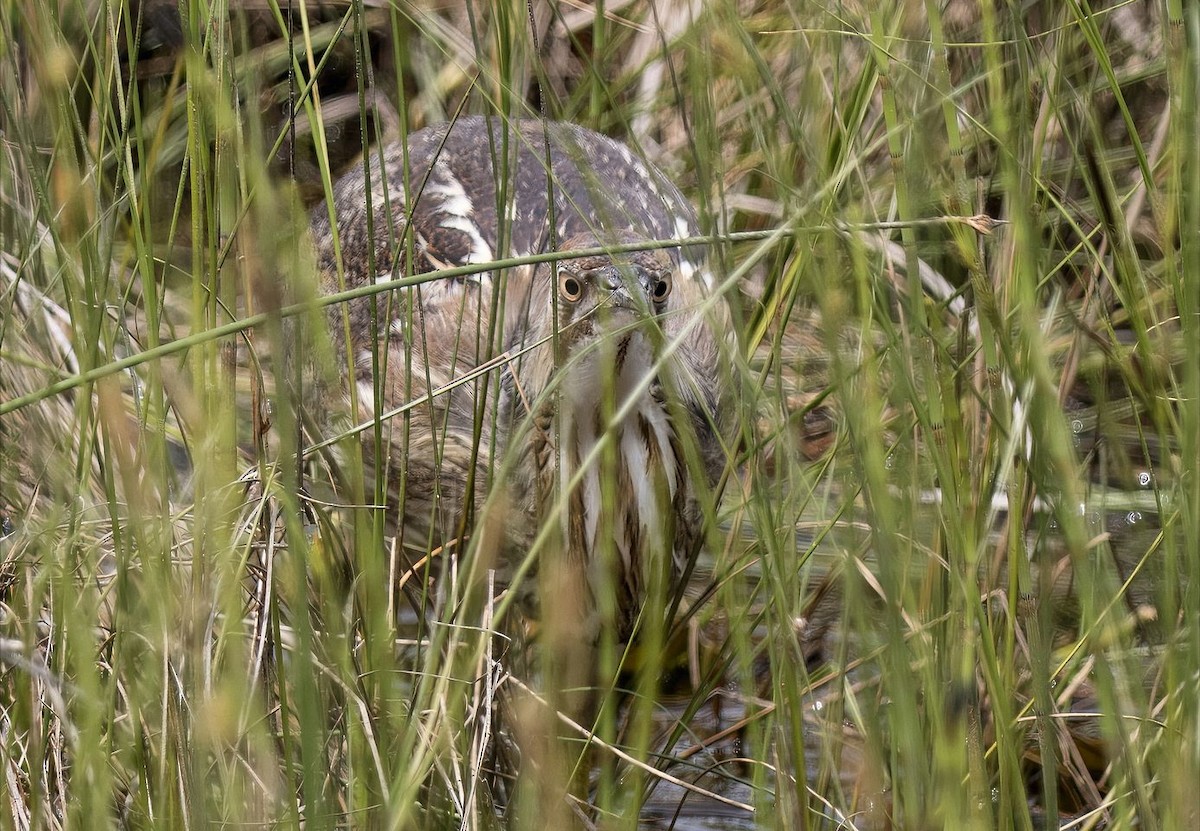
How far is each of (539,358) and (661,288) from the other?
0.22 m

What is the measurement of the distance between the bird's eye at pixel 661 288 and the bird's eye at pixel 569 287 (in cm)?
8

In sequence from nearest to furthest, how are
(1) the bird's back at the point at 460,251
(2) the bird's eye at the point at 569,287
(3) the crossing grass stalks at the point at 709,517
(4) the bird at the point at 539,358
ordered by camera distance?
1. (3) the crossing grass stalks at the point at 709,517
2. (4) the bird at the point at 539,358
3. (2) the bird's eye at the point at 569,287
4. (1) the bird's back at the point at 460,251

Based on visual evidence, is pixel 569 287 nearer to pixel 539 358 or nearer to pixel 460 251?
pixel 539 358

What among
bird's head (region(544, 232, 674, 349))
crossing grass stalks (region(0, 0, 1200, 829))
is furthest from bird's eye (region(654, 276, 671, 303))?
crossing grass stalks (region(0, 0, 1200, 829))

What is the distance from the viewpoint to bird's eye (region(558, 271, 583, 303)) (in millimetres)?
1425

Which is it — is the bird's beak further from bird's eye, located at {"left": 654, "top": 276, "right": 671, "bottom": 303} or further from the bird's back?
the bird's back

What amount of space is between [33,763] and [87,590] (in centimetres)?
13

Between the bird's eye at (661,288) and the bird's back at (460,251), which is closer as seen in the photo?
the bird's eye at (661,288)

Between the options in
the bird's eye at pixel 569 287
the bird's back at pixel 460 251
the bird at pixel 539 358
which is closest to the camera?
the bird at pixel 539 358

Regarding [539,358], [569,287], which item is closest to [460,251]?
[539,358]

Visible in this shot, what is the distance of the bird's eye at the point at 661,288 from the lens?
4.73 feet

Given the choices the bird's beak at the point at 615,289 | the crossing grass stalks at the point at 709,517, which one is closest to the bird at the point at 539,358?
the bird's beak at the point at 615,289

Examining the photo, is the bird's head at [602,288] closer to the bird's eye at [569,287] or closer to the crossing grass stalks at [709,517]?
the bird's eye at [569,287]

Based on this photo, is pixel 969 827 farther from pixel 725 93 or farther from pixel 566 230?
pixel 725 93
